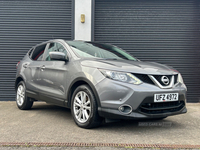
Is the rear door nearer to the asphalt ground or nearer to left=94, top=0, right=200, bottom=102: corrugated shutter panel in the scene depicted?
the asphalt ground

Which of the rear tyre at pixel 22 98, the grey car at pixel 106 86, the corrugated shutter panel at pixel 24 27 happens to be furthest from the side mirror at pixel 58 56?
the corrugated shutter panel at pixel 24 27

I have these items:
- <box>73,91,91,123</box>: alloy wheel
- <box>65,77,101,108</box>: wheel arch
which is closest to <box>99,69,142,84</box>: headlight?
<box>65,77,101,108</box>: wheel arch

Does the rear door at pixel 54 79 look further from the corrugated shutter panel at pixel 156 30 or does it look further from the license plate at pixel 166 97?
the corrugated shutter panel at pixel 156 30

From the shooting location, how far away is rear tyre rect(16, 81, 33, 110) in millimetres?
5062

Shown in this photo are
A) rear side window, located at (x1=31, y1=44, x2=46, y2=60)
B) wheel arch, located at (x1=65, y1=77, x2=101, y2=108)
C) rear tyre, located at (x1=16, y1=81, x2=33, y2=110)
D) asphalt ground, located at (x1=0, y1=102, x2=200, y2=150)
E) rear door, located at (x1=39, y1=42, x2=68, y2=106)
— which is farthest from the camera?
rear tyre, located at (x1=16, y1=81, x2=33, y2=110)

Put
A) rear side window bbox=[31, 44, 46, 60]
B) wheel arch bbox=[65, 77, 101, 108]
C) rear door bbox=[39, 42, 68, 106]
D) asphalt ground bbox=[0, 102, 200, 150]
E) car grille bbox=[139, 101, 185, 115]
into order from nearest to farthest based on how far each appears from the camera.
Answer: asphalt ground bbox=[0, 102, 200, 150], car grille bbox=[139, 101, 185, 115], wheel arch bbox=[65, 77, 101, 108], rear door bbox=[39, 42, 68, 106], rear side window bbox=[31, 44, 46, 60]

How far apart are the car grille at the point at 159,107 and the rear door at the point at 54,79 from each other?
1469mm

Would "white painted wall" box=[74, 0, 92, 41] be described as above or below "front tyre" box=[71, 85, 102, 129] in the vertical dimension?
above

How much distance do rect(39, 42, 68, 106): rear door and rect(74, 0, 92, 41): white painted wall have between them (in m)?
2.58

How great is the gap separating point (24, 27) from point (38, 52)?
8.74 ft

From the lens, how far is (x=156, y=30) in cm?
717

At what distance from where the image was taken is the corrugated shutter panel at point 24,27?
7.10m

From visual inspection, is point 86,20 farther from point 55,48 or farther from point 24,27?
point 55,48

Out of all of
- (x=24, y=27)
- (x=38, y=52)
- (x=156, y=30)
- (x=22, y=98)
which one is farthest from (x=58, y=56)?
(x=156, y=30)
